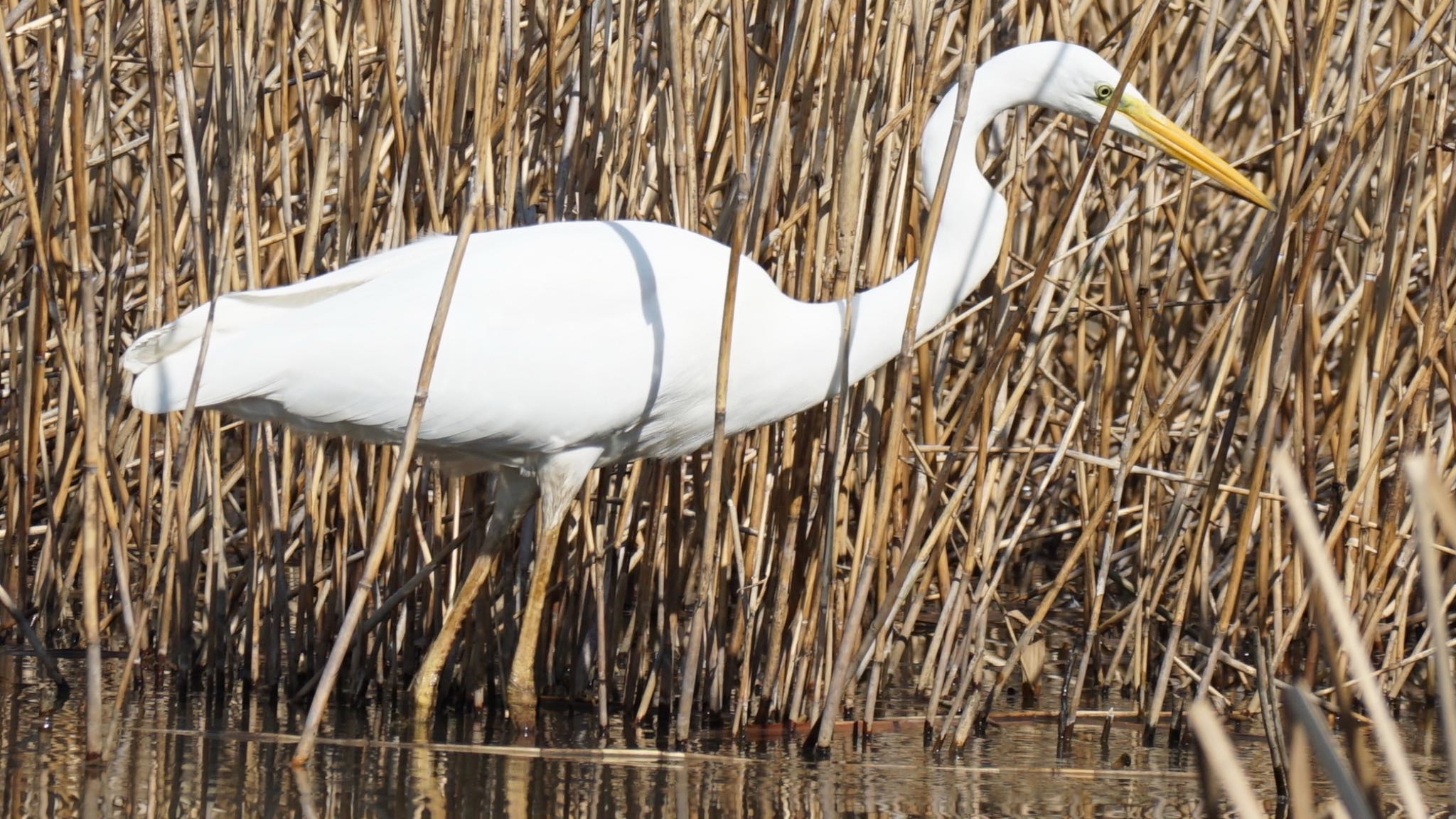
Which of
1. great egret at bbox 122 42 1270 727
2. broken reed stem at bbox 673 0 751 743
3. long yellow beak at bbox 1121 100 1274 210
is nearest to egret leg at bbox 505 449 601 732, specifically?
great egret at bbox 122 42 1270 727

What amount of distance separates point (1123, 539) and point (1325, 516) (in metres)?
0.88

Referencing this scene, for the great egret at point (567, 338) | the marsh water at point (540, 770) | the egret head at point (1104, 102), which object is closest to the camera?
the marsh water at point (540, 770)

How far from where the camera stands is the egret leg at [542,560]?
3.25 meters

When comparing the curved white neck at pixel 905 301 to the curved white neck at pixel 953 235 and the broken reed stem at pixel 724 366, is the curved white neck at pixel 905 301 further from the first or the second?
the broken reed stem at pixel 724 366

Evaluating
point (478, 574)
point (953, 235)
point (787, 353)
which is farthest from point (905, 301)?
point (478, 574)

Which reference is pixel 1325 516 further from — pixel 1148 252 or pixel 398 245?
pixel 398 245

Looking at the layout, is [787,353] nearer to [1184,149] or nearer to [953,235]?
[953,235]

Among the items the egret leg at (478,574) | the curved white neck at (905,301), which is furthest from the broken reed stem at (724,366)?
the egret leg at (478,574)

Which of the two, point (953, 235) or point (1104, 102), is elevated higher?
point (1104, 102)

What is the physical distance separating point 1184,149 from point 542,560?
1567 mm

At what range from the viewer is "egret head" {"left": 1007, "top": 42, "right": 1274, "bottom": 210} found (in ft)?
10.6

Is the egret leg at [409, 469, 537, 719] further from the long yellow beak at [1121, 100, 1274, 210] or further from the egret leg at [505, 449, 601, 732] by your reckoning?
the long yellow beak at [1121, 100, 1274, 210]

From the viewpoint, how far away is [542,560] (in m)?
3.27

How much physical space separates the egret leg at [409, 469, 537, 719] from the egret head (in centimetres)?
137
